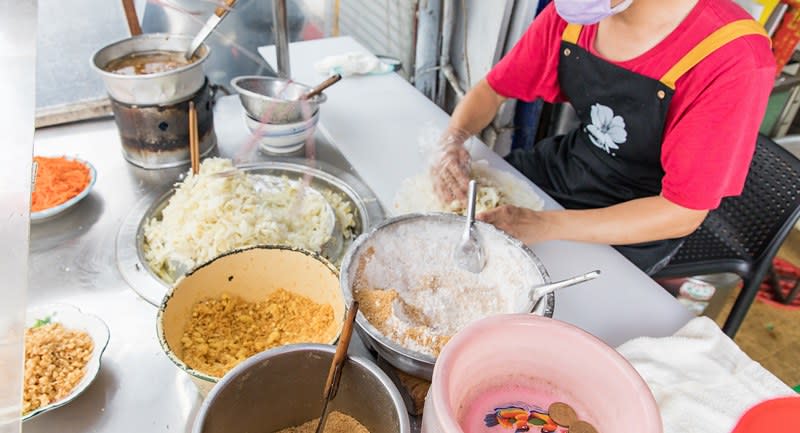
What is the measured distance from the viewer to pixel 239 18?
3.18 m

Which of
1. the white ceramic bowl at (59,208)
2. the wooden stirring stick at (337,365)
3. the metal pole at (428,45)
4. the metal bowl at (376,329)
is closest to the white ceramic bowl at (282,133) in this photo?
the white ceramic bowl at (59,208)

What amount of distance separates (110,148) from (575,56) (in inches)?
70.2

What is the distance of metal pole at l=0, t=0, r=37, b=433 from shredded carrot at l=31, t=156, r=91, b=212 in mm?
834

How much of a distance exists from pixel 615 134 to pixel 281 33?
4.39 feet

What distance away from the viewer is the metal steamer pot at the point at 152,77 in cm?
155

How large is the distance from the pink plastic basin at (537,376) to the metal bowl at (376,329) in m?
0.17

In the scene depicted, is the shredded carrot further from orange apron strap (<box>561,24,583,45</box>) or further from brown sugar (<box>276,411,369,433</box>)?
orange apron strap (<box>561,24,583,45</box>)

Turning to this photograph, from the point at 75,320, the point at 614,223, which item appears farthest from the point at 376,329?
the point at 614,223

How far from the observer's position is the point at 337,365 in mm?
860

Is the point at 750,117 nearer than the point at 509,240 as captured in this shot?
No

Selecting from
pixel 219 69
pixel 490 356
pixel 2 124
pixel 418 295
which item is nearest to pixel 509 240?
pixel 418 295

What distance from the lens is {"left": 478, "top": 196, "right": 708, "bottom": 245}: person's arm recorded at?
1.53 m

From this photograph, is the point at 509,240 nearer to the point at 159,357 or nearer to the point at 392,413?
the point at 392,413

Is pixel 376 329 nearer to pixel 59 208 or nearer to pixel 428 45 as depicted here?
pixel 59 208
